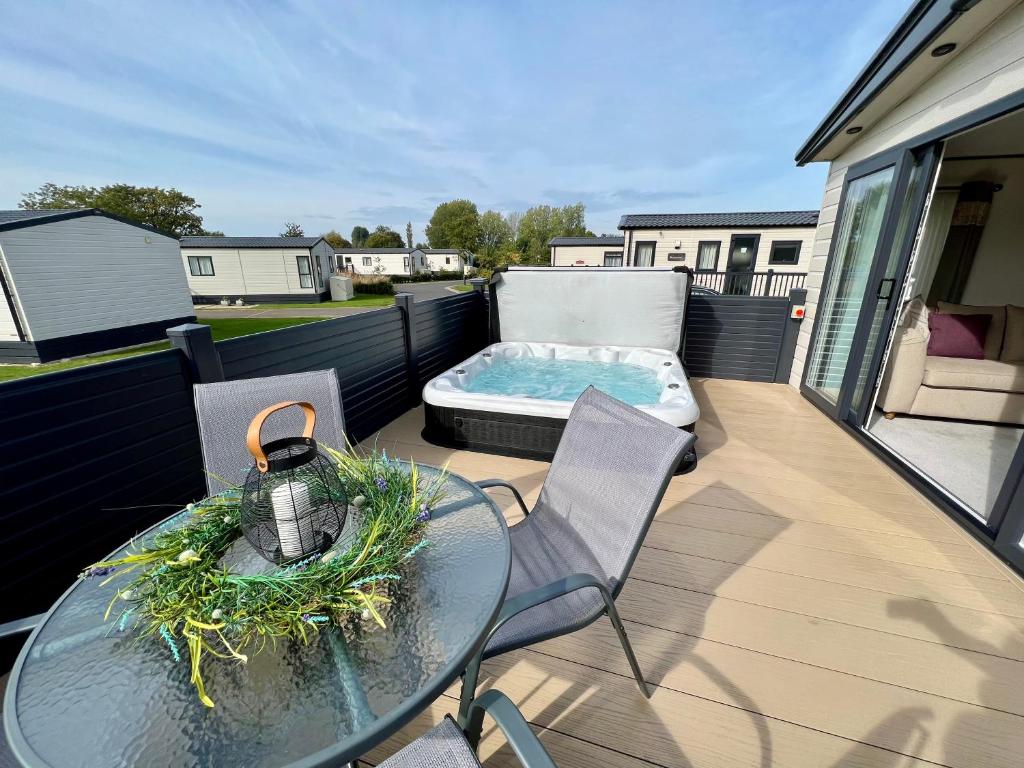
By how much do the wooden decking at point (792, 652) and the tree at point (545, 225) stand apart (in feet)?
115

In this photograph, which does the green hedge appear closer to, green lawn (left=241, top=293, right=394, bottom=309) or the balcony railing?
green lawn (left=241, top=293, right=394, bottom=309)

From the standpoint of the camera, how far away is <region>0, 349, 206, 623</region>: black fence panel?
56.2 inches

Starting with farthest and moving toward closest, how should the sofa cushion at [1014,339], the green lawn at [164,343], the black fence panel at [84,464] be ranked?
the green lawn at [164,343] < the sofa cushion at [1014,339] < the black fence panel at [84,464]

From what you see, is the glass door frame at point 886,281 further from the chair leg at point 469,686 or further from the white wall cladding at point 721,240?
the white wall cladding at point 721,240

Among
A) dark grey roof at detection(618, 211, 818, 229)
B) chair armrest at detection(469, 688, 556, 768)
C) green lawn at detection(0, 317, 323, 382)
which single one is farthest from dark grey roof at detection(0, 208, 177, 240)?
dark grey roof at detection(618, 211, 818, 229)

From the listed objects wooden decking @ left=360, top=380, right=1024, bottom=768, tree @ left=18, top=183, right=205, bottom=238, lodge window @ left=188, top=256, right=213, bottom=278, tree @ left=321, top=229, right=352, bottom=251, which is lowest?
wooden decking @ left=360, top=380, right=1024, bottom=768

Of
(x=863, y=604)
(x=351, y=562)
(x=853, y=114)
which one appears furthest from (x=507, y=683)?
(x=853, y=114)

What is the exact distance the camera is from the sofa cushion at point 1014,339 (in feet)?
11.1

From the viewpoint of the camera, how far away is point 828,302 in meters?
3.82

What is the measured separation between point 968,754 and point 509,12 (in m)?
7.68

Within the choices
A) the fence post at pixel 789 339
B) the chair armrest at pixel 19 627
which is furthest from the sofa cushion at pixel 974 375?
the chair armrest at pixel 19 627

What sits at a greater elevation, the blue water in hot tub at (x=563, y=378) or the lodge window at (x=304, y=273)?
the lodge window at (x=304, y=273)

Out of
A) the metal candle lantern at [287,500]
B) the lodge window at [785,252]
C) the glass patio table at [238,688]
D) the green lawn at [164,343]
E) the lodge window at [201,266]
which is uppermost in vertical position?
the lodge window at [785,252]

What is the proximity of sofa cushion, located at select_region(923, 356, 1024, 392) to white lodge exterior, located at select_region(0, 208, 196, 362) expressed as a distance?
13.8 meters
